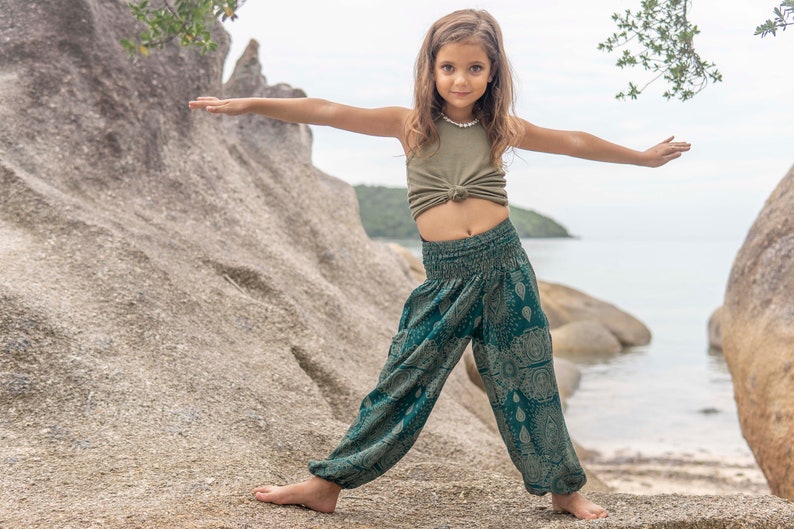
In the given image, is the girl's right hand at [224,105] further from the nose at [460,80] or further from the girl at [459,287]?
the nose at [460,80]

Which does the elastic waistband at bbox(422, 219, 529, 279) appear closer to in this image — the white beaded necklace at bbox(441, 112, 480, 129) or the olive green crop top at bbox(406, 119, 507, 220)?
the olive green crop top at bbox(406, 119, 507, 220)

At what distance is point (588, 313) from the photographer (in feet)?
54.4

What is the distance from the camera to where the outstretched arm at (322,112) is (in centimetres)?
360

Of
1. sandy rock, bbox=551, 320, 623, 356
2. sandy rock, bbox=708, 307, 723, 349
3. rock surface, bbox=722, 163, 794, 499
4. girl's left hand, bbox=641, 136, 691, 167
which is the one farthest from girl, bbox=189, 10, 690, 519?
sandy rock, bbox=708, 307, 723, 349

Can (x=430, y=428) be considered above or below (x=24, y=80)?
below

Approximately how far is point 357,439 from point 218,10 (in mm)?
2101

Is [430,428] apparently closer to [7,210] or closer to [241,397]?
[241,397]

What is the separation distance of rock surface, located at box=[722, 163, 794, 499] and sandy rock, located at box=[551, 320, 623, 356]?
8.92 m

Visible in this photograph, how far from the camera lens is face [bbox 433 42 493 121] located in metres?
3.43

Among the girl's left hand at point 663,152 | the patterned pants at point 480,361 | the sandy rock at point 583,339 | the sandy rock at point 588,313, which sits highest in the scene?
the girl's left hand at point 663,152

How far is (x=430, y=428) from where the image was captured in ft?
17.2

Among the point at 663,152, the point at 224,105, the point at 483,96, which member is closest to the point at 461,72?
the point at 483,96

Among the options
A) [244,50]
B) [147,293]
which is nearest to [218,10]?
[147,293]

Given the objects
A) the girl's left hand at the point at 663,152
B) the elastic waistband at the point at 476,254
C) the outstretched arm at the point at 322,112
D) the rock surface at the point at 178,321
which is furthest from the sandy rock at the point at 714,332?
the outstretched arm at the point at 322,112
